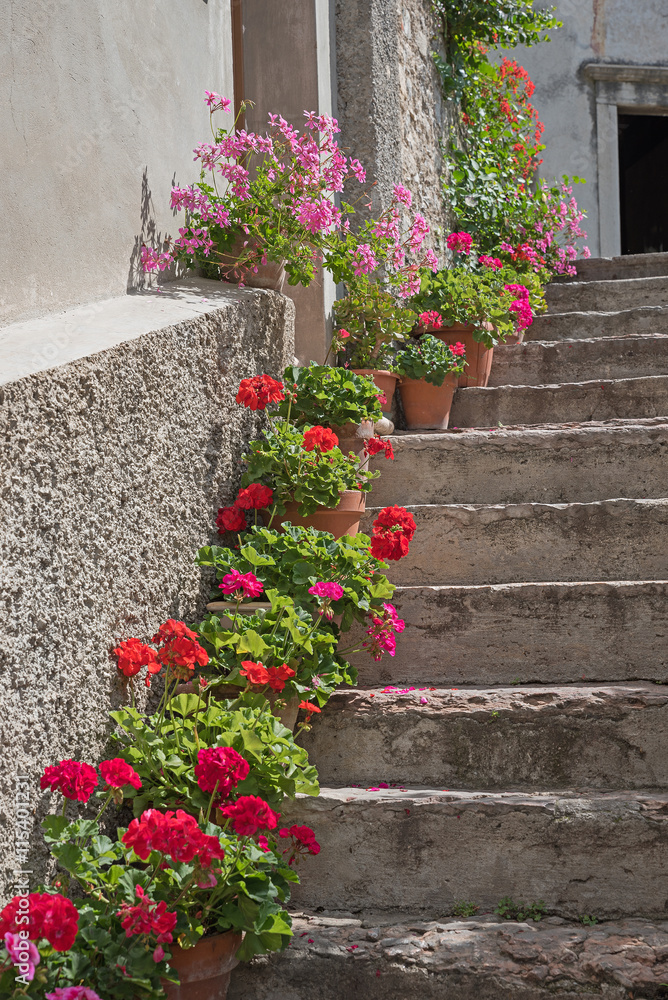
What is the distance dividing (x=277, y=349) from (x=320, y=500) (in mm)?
680

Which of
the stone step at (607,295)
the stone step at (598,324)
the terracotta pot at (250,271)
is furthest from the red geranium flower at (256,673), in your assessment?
the stone step at (607,295)

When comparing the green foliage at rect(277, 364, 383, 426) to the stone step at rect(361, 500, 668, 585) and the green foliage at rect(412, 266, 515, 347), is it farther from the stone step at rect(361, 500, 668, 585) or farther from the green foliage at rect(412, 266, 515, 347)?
the green foliage at rect(412, 266, 515, 347)

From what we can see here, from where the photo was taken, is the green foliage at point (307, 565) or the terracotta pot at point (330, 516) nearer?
the green foliage at point (307, 565)

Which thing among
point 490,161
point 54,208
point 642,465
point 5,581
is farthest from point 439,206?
point 5,581

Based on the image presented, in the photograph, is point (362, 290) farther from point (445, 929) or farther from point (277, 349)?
point (445, 929)

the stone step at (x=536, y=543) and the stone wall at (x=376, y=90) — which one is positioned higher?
the stone wall at (x=376, y=90)

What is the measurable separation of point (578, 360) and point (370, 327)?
958 millimetres

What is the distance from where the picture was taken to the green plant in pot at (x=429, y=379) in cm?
348

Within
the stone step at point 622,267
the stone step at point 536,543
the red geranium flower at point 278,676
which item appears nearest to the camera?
the red geranium flower at point 278,676

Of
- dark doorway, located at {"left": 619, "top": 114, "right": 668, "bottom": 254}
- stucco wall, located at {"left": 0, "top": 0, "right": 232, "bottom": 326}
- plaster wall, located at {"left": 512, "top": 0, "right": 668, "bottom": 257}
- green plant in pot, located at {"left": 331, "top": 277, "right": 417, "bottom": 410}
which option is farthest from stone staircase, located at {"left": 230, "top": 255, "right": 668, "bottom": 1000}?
dark doorway, located at {"left": 619, "top": 114, "right": 668, "bottom": 254}

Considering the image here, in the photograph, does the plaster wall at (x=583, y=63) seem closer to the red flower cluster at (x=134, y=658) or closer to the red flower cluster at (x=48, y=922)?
the red flower cluster at (x=134, y=658)

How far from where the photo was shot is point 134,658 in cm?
175

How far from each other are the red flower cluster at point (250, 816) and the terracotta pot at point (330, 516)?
45.0 inches

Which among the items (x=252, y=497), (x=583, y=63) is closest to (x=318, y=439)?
(x=252, y=497)
